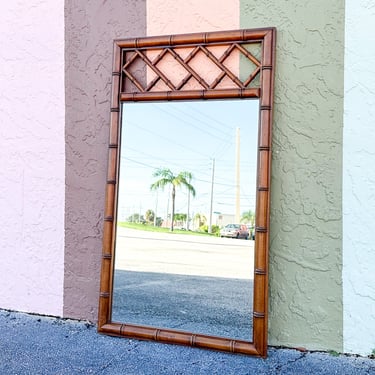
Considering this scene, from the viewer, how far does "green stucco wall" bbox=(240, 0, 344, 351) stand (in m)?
1.89

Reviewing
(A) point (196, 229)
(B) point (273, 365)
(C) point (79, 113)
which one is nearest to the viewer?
(B) point (273, 365)

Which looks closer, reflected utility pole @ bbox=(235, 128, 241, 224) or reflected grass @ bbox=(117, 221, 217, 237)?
reflected utility pole @ bbox=(235, 128, 241, 224)

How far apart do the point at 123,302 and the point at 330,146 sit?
135 centimetres

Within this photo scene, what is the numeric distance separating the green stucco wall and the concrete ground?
0.12 m

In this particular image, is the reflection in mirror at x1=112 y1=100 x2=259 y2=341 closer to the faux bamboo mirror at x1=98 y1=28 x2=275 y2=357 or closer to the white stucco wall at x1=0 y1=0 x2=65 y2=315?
the faux bamboo mirror at x1=98 y1=28 x2=275 y2=357

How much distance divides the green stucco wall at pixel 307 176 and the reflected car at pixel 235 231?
0.49 ft

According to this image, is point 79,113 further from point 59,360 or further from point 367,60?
point 367,60

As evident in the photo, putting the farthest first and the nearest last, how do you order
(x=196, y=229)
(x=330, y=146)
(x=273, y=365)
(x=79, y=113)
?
(x=79, y=113)
(x=196, y=229)
(x=330, y=146)
(x=273, y=365)

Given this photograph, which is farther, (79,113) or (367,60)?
(79,113)

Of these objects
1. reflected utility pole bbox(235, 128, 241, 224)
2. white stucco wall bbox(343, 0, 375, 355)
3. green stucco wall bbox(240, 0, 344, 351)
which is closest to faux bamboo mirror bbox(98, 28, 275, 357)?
reflected utility pole bbox(235, 128, 241, 224)

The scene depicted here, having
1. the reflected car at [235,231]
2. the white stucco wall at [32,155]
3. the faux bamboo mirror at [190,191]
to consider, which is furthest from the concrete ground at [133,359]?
the reflected car at [235,231]

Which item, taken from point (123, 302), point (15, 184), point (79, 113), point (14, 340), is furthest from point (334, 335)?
point (15, 184)

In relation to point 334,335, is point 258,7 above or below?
above

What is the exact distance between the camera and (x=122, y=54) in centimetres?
216
